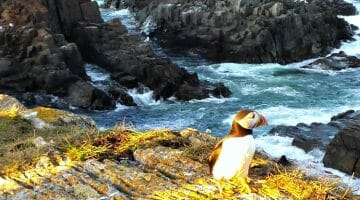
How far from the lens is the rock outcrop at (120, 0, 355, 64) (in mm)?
40344

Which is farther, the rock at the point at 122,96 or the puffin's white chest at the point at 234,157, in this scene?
the rock at the point at 122,96

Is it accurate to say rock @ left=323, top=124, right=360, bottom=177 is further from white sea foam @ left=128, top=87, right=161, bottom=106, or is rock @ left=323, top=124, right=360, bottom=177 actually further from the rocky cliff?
white sea foam @ left=128, top=87, right=161, bottom=106

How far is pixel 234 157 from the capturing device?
5.09 meters

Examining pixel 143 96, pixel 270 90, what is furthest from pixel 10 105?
pixel 270 90

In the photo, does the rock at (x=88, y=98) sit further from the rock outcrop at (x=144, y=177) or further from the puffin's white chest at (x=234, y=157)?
the puffin's white chest at (x=234, y=157)

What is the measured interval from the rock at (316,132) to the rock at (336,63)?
13294mm

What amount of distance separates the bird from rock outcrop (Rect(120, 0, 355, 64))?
3519 cm

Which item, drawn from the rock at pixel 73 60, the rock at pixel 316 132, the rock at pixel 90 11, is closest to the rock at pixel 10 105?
the rock at pixel 316 132

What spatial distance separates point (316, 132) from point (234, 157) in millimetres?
18389

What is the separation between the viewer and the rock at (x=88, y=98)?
28.4m

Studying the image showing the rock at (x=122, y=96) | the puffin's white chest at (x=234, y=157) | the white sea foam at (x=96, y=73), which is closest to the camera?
the puffin's white chest at (x=234, y=157)

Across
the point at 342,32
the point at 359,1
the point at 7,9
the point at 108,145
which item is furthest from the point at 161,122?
the point at 359,1

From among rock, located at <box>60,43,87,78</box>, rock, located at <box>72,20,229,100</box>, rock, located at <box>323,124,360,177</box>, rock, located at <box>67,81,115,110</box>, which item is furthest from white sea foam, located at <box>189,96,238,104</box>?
rock, located at <box>323,124,360,177</box>

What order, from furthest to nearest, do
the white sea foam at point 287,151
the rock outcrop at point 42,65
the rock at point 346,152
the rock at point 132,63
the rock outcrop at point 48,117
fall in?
the rock at point 132,63
the rock outcrop at point 42,65
the white sea foam at point 287,151
the rock at point 346,152
the rock outcrop at point 48,117
